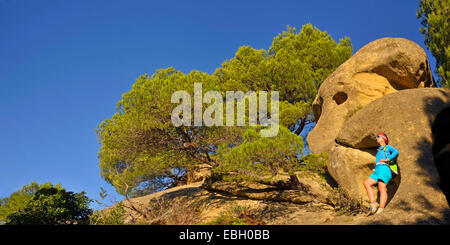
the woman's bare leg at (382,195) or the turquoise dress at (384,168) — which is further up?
the turquoise dress at (384,168)

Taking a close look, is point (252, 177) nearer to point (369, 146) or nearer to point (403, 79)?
point (369, 146)

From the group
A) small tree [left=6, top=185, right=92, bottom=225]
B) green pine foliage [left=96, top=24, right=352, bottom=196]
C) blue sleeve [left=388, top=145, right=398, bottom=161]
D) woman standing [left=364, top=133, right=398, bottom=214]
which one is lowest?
small tree [left=6, top=185, right=92, bottom=225]

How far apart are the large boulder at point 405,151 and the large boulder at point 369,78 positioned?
1752 mm

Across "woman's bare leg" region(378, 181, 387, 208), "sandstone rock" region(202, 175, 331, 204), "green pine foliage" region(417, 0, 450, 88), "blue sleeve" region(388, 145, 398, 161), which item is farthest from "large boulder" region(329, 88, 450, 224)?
"green pine foliage" region(417, 0, 450, 88)

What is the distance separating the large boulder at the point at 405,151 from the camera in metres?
8.52

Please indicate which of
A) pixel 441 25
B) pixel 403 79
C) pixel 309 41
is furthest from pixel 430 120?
pixel 309 41

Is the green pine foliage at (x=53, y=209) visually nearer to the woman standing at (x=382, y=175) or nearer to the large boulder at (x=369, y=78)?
the large boulder at (x=369, y=78)

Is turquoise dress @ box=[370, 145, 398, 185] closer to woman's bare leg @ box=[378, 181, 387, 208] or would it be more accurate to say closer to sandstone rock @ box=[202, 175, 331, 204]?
woman's bare leg @ box=[378, 181, 387, 208]

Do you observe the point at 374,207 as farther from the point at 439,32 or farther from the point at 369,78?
the point at 439,32

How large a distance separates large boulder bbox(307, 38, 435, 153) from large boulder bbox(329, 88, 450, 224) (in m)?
1.75

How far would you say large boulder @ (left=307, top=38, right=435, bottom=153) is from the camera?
47.0 feet

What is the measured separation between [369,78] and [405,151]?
17.4ft

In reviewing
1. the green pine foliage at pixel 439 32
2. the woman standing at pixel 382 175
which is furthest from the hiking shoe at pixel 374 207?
the green pine foliage at pixel 439 32
